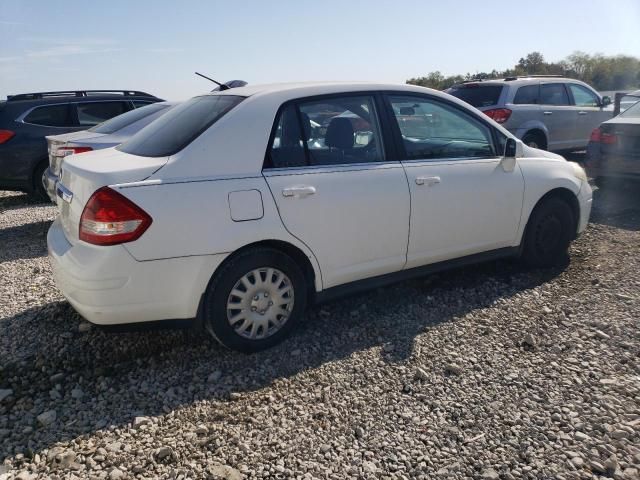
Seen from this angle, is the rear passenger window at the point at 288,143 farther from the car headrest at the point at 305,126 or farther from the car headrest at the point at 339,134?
the car headrest at the point at 339,134

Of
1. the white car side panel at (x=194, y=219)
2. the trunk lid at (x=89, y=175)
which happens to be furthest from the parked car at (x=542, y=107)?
the trunk lid at (x=89, y=175)

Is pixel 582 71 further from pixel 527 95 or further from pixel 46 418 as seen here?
pixel 46 418

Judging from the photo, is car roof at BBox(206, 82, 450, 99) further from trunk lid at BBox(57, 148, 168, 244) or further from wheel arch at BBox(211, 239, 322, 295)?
wheel arch at BBox(211, 239, 322, 295)

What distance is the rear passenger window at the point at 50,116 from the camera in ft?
28.2

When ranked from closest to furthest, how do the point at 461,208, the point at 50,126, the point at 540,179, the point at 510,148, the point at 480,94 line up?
the point at 461,208 < the point at 510,148 < the point at 540,179 < the point at 50,126 < the point at 480,94

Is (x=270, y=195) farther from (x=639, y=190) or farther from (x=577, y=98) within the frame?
(x=577, y=98)

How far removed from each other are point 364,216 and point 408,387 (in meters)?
1.20

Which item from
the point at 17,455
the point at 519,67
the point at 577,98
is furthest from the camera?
the point at 519,67

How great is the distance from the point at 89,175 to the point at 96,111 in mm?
6759

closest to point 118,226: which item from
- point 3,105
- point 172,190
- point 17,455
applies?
point 172,190

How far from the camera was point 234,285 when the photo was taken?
348cm

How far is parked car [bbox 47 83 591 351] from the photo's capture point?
3195 mm

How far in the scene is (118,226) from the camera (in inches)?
122

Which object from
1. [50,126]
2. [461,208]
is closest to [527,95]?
[461,208]
